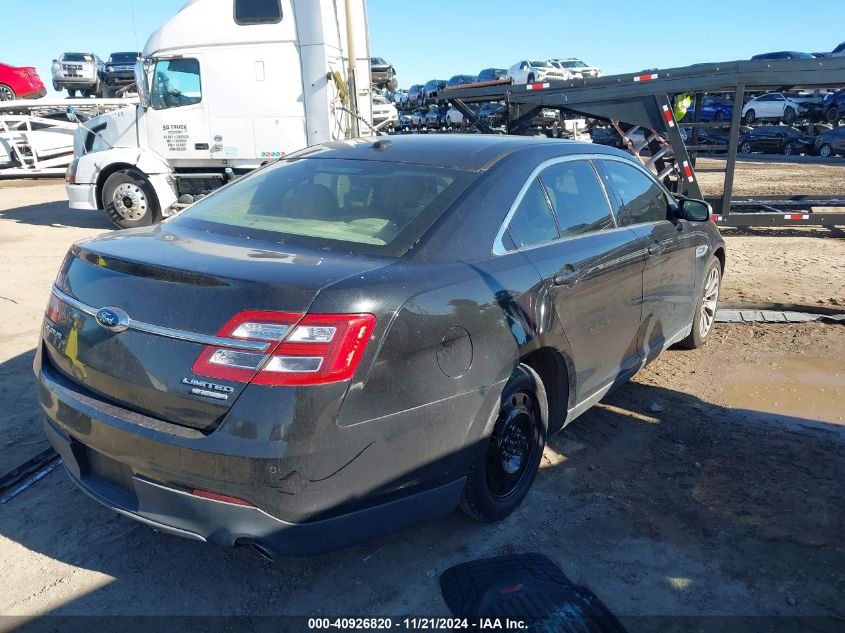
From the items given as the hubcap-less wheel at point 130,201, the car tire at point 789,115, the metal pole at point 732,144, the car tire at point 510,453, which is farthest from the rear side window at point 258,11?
the car tire at point 789,115

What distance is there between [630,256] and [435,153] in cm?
126

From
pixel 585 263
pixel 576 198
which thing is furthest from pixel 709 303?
pixel 585 263

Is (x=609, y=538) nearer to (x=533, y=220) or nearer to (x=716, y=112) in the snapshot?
(x=533, y=220)

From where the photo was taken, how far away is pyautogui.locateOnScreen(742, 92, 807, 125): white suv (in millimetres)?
26736

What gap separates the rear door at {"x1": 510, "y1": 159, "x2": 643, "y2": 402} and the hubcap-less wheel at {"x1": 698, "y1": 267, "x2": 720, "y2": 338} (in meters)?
1.59

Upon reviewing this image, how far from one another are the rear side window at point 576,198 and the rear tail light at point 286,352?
1.62m

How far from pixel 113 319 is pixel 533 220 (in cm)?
189

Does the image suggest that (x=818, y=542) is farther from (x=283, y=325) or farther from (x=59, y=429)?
(x=59, y=429)

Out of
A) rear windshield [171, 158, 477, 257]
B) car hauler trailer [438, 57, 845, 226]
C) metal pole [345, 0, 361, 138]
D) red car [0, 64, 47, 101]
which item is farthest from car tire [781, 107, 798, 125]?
rear windshield [171, 158, 477, 257]

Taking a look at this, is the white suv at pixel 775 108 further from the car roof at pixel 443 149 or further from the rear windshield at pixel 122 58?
the car roof at pixel 443 149

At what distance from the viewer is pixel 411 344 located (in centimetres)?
247

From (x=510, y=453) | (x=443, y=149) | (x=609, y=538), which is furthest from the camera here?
(x=443, y=149)

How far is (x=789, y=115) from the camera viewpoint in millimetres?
26984

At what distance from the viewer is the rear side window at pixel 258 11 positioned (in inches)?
409
